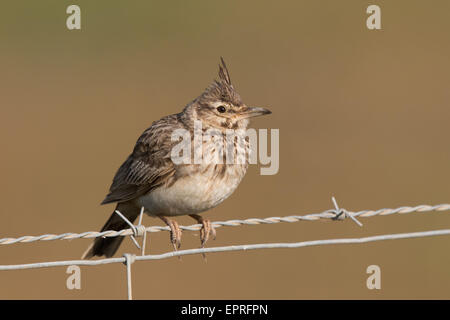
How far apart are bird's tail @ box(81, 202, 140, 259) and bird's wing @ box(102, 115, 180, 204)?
0.18m

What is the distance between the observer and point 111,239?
669cm

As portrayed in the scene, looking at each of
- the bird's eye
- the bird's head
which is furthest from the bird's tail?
the bird's eye

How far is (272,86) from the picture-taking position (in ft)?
51.3

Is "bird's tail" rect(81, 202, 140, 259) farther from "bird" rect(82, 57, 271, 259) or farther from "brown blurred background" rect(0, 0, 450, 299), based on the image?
"brown blurred background" rect(0, 0, 450, 299)

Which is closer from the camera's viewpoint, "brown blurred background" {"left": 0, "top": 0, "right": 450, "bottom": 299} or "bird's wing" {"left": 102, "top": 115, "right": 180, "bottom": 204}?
"bird's wing" {"left": 102, "top": 115, "right": 180, "bottom": 204}

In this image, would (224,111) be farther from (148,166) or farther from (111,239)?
(111,239)

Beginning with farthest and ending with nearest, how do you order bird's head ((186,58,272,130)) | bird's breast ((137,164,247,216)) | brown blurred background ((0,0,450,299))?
1. brown blurred background ((0,0,450,299))
2. bird's head ((186,58,272,130))
3. bird's breast ((137,164,247,216))

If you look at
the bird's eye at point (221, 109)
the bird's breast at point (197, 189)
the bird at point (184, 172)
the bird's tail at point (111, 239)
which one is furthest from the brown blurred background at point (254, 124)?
the bird's eye at point (221, 109)

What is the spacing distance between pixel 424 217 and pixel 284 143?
2862 millimetres

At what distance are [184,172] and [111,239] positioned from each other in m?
1.25

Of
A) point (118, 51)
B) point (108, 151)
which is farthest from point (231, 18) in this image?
point (108, 151)

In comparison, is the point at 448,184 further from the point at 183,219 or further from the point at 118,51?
the point at 118,51

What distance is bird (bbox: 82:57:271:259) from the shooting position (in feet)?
19.2

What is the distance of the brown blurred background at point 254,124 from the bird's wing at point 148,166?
1006 millimetres
